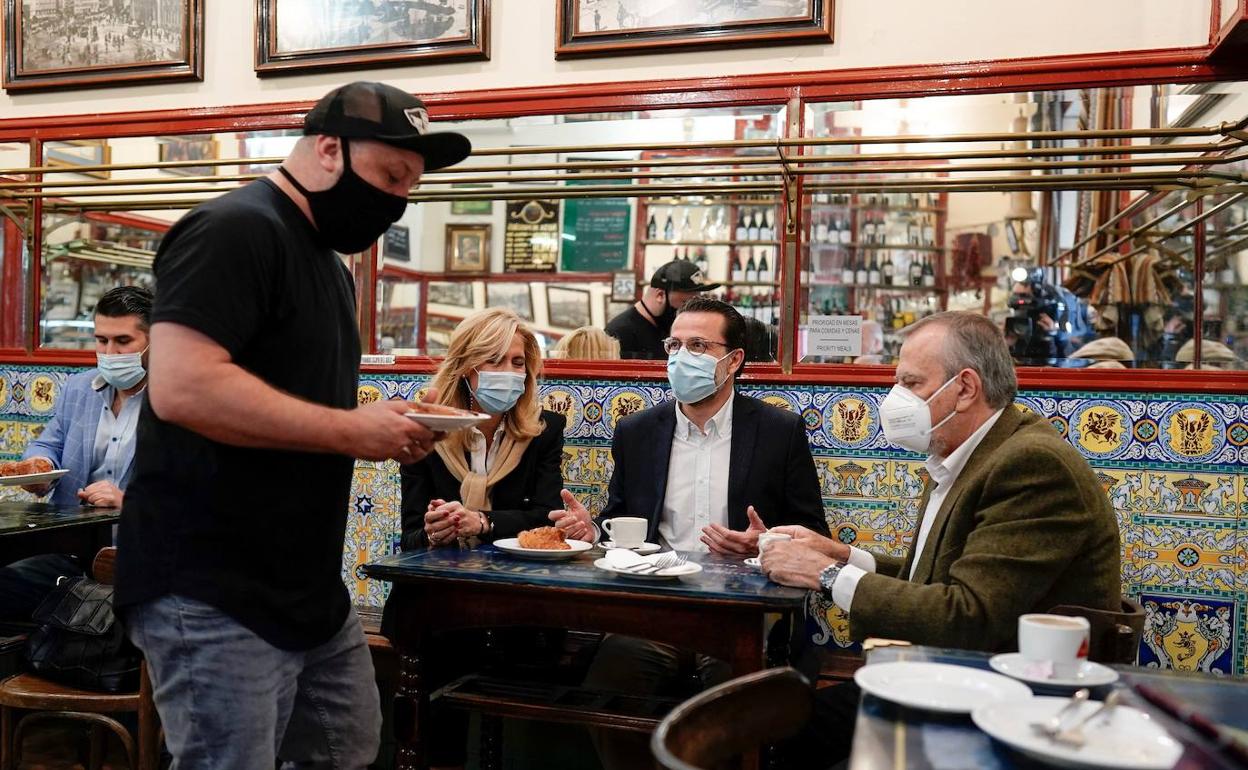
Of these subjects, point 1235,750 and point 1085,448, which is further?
point 1085,448

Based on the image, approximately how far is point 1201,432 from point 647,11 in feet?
8.43

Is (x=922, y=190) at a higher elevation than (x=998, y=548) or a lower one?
higher

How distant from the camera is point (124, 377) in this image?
4020mm

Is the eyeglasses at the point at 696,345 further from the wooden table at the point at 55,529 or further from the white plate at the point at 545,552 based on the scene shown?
the wooden table at the point at 55,529

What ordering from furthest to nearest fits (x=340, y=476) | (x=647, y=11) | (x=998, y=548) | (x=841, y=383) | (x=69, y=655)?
(x=647, y=11) → (x=841, y=383) → (x=69, y=655) → (x=998, y=548) → (x=340, y=476)

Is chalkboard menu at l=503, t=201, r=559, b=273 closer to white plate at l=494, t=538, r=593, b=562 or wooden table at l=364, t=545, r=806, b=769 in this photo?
white plate at l=494, t=538, r=593, b=562

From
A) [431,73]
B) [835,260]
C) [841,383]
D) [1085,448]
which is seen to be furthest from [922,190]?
[431,73]

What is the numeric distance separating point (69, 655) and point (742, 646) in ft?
6.48

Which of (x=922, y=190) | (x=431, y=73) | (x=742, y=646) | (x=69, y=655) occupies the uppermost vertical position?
(x=431, y=73)

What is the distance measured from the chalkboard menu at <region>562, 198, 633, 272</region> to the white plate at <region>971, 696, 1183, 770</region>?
15.3ft

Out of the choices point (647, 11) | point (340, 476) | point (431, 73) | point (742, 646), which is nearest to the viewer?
point (340, 476)

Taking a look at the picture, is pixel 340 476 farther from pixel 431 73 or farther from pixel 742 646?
pixel 431 73

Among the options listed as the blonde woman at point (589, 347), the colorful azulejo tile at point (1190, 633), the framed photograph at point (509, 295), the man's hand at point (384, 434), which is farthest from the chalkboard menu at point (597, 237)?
the man's hand at point (384, 434)

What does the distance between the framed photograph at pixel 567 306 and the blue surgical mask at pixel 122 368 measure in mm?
2146
